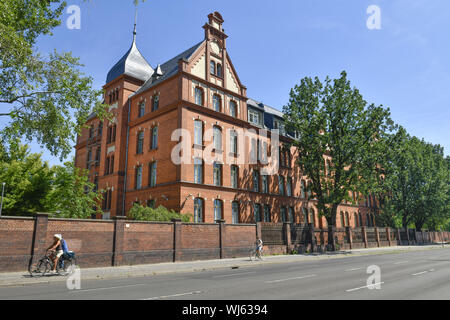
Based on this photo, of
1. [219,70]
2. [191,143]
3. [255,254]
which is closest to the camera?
[255,254]

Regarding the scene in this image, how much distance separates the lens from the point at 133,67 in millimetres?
35156

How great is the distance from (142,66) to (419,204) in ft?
139

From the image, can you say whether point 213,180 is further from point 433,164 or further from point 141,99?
point 433,164

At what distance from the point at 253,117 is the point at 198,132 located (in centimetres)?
1013

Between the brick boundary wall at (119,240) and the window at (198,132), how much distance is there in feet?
28.8

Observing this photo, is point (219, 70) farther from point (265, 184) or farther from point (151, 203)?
point (151, 203)

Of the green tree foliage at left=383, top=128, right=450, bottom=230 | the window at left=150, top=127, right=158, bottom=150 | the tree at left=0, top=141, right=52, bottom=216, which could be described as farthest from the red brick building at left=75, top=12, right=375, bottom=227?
the green tree foliage at left=383, top=128, right=450, bottom=230

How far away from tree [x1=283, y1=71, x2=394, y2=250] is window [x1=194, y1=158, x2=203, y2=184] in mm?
11499

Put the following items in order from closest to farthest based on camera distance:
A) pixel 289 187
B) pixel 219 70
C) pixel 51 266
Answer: pixel 51 266, pixel 219 70, pixel 289 187

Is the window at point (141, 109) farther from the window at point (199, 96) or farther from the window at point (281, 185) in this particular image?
the window at point (281, 185)

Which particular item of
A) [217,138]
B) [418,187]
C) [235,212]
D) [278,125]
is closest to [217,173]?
[217,138]

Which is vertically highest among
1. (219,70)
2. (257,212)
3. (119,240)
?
(219,70)

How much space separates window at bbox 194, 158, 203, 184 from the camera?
27.0m

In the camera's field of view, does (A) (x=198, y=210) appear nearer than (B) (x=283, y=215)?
Yes
